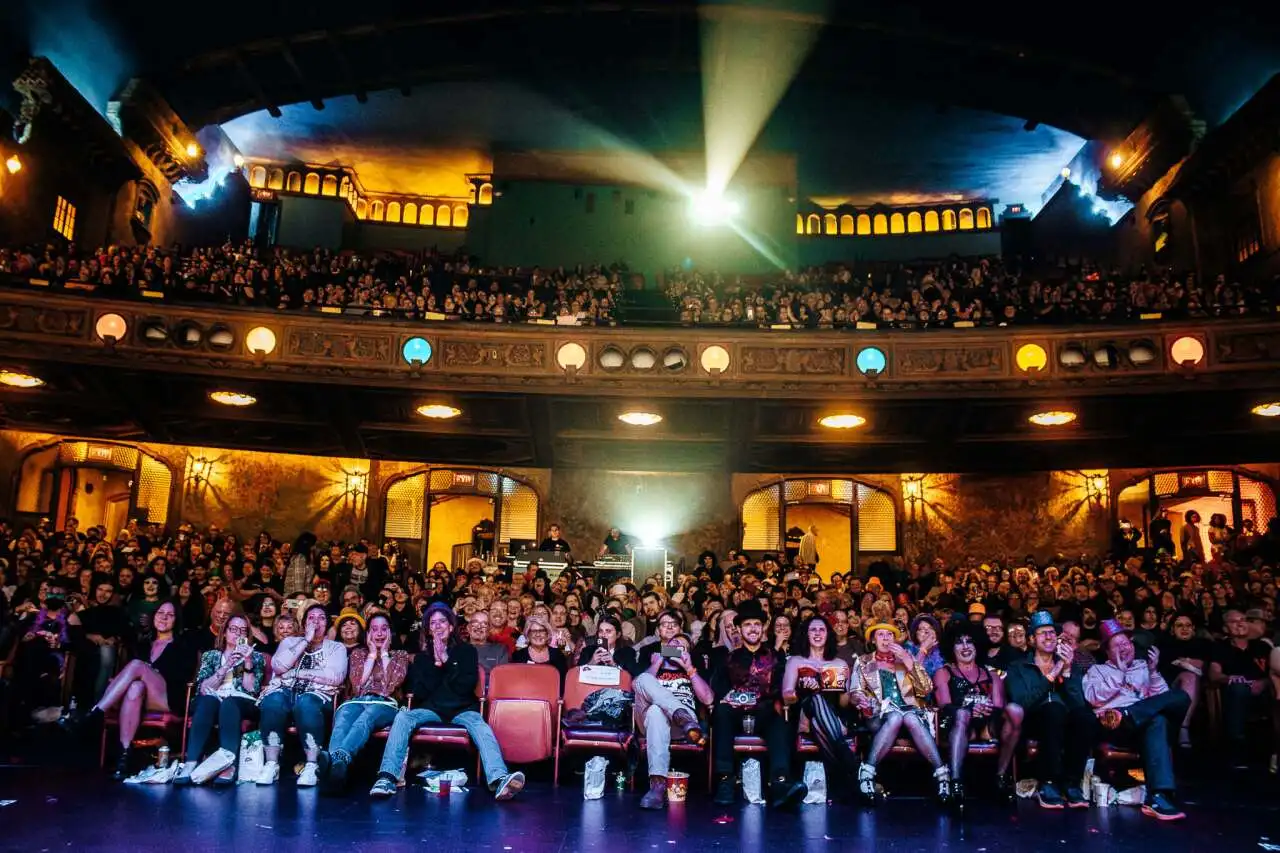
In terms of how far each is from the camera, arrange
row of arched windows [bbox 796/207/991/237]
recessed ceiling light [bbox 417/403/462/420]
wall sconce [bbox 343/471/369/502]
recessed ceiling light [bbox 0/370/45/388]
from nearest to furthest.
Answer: recessed ceiling light [bbox 0/370/45/388] < recessed ceiling light [bbox 417/403/462/420] < wall sconce [bbox 343/471/369/502] < row of arched windows [bbox 796/207/991/237]

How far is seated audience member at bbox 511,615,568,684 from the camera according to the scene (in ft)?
21.9

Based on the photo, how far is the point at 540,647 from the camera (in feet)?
22.0

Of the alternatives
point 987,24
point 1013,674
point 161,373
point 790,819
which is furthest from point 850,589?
point 987,24

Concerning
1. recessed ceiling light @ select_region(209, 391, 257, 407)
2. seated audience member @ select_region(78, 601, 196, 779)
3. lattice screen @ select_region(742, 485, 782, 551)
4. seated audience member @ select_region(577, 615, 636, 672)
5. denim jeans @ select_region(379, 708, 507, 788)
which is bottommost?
denim jeans @ select_region(379, 708, 507, 788)

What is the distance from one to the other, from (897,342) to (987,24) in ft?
24.0

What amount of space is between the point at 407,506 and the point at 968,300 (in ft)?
34.1

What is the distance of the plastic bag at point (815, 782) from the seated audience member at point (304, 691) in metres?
2.98

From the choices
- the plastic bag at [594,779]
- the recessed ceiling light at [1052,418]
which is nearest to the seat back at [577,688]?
the plastic bag at [594,779]

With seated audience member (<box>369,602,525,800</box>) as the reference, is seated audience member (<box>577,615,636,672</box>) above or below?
above

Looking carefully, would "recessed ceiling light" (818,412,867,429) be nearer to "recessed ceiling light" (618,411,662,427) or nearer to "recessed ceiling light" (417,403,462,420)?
"recessed ceiling light" (618,411,662,427)

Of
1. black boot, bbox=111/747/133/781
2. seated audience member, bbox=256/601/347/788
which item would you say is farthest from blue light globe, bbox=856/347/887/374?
black boot, bbox=111/747/133/781

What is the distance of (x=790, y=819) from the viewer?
5.17 meters

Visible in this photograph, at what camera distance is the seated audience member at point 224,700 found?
572cm

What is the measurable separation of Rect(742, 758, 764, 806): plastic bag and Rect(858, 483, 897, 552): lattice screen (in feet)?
38.5
